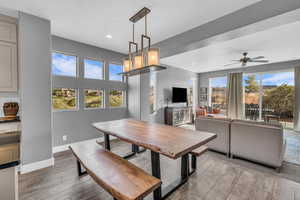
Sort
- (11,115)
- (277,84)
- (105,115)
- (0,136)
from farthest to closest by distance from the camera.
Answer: (277,84) < (105,115) < (11,115) < (0,136)

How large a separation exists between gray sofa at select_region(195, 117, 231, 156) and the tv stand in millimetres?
2328

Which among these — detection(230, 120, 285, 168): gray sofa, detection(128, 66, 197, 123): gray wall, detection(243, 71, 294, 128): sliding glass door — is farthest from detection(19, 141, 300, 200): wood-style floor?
detection(243, 71, 294, 128): sliding glass door

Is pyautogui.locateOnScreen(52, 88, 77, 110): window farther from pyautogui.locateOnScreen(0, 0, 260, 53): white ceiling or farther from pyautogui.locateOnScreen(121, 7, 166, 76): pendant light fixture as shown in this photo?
pyautogui.locateOnScreen(121, 7, 166, 76): pendant light fixture

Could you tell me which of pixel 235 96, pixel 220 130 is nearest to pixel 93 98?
pixel 220 130

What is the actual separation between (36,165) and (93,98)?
189 centimetres

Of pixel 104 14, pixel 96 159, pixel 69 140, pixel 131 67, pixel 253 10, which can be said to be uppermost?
pixel 104 14

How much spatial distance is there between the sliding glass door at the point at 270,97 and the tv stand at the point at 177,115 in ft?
9.96

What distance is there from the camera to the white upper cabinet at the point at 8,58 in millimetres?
2125

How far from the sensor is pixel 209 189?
1.91m

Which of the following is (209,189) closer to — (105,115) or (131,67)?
(131,67)

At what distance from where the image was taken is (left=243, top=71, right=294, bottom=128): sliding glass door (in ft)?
17.8

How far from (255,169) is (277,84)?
520 centimetres

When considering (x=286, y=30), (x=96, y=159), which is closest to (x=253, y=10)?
(x=286, y=30)

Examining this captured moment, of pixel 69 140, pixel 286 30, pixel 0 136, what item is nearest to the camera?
pixel 0 136
